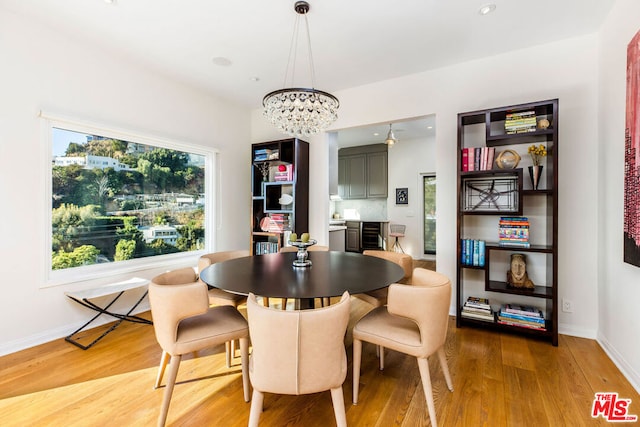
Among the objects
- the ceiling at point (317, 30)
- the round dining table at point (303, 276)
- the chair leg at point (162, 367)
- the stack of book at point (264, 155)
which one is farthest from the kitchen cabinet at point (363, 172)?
the chair leg at point (162, 367)

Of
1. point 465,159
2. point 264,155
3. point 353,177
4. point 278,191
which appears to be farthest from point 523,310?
point 353,177

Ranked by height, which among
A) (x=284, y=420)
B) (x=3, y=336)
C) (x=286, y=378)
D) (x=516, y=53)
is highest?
(x=516, y=53)

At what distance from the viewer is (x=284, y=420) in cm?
162

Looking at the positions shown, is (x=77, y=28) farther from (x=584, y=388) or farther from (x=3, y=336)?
(x=584, y=388)

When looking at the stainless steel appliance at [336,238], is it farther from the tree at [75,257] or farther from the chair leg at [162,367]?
the chair leg at [162,367]

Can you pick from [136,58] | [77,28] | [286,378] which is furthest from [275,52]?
[286,378]

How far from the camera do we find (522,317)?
2654 mm

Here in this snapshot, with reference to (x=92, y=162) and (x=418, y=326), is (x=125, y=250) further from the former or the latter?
(x=418, y=326)

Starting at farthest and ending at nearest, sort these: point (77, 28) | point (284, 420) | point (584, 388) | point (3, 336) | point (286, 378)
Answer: point (77, 28) < point (3, 336) < point (584, 388) < point (284, 420) < point (286, 378)

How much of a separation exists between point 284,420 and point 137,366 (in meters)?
1.33

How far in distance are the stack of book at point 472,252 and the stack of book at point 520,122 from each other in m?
1.11

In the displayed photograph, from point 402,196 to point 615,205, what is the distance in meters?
4.36

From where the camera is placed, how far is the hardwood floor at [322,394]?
5.35 ft

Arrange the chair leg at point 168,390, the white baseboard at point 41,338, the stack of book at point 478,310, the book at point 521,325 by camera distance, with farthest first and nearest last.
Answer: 1. the stack of book at point 478,310
2. the book at point 521,325
3. the white baseboard at point 41,338
4. the chair leg at point 168,390
